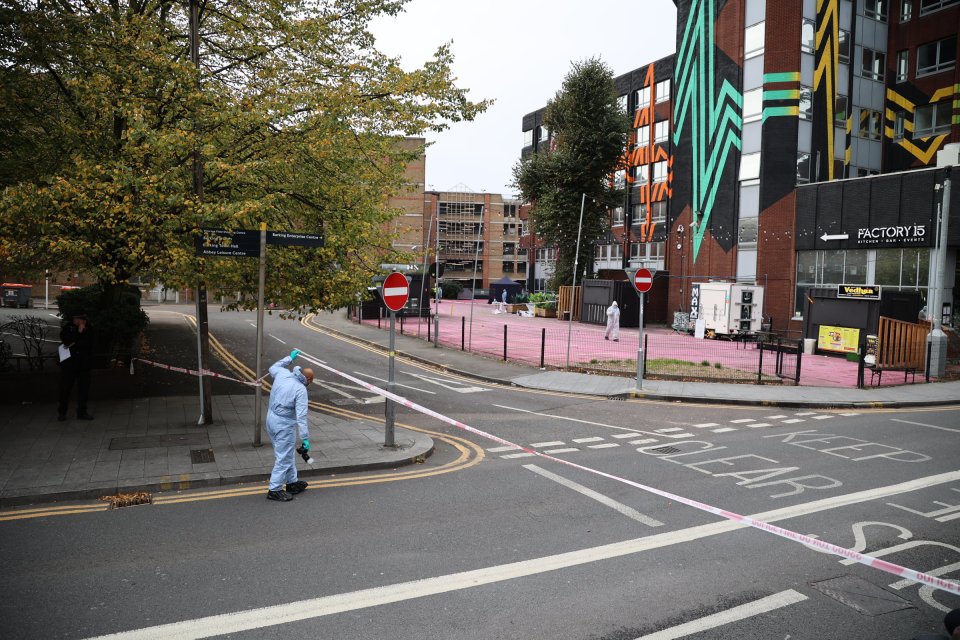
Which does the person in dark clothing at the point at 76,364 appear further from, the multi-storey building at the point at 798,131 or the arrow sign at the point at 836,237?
the arrow sign at the point at 836,237

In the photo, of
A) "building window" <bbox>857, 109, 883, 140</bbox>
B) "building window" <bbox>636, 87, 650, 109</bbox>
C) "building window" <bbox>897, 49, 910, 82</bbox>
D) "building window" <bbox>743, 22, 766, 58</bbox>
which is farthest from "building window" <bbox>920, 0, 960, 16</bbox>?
"building window" <bbox>636, 87, 650, 109</bbox>

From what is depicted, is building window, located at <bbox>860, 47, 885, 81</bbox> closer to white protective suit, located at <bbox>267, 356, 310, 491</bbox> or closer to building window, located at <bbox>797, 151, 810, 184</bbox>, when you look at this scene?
building window, located at <bbox>797, 151, 810, 184</bbox>

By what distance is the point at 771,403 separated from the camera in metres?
15.0

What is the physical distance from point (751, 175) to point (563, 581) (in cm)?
3434

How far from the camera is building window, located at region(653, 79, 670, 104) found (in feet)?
164

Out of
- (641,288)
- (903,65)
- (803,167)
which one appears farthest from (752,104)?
(641,288)

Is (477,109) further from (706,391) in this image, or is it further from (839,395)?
(839,395)

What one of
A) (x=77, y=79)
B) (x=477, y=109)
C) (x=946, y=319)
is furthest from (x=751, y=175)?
(x=77, y=79)

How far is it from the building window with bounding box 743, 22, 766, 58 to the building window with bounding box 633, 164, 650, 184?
16648 millimetres

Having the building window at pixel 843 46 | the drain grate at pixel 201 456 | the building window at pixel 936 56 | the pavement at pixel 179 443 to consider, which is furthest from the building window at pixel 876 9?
the drain grate at pixel 201 456

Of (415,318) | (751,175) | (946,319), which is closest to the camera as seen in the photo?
(946,319)

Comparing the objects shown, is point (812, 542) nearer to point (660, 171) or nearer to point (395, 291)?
point (395, 291)

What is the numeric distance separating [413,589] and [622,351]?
2067 centimetres

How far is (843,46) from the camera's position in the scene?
35.1 meters
